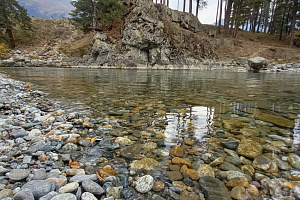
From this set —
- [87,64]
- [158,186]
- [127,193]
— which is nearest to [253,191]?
[158,186]

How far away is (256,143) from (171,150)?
1.20 meters

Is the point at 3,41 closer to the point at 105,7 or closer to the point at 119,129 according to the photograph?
the point at 105,7

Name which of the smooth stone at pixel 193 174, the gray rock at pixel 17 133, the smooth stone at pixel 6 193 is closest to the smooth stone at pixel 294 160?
the smooth stone at pixel 193 174

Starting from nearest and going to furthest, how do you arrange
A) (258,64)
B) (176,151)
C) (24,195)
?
(24,195), (176,151), (258,64)

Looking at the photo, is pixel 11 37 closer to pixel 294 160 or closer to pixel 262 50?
pixel 294 160

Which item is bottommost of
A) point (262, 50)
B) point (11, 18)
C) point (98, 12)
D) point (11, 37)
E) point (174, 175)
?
point (174, 175)

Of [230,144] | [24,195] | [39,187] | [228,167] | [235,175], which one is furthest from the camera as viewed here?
[230,144]

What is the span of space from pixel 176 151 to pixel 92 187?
1118 mm

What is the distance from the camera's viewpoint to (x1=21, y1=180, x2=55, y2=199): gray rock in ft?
4.09

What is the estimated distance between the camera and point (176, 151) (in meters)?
2.12

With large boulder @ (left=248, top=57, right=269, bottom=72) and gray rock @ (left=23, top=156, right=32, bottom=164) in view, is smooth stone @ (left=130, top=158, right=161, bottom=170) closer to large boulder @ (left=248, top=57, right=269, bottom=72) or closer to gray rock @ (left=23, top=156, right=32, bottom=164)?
gray rock @ (left=23, top=156, right=32, bottom=164)

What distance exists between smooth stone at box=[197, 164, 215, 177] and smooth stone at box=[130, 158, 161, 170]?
1.44ft

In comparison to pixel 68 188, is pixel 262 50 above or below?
above

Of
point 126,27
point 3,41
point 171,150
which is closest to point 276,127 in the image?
point 171,150
